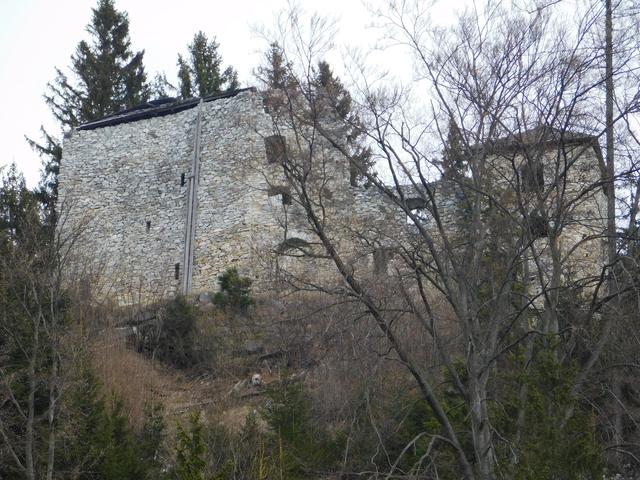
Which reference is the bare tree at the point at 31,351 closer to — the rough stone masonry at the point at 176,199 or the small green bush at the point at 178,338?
the small green bush at the point at 178,338

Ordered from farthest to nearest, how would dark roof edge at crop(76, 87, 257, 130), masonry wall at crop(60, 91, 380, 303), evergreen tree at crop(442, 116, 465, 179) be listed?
dark roof edge at crop(76, 87, 257, 130) → masonry wall at crop(60, 91, 380, 303) → evergreen tree at crop(442, 116, 465, 179)

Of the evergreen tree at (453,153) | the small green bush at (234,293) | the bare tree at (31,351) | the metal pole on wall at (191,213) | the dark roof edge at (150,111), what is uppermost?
the dark roof edge at (150,111)

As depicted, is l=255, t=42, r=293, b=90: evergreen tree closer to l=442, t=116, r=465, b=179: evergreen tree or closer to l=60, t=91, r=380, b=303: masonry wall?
l=442, t=116, r=465, b=179: evergreen tree

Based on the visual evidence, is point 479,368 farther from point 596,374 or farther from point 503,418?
point 596,374

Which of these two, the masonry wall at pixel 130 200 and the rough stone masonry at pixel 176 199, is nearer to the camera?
the rough stone masonry at pixel 176 199

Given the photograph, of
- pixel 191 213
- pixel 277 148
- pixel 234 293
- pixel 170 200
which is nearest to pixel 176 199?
pixel 170 200

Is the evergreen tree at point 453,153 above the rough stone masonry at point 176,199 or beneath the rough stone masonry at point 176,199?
beneath

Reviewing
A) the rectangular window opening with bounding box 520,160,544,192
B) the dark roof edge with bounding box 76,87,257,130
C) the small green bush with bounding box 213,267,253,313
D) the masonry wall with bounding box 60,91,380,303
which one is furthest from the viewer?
the dark roof edge with bounding box 76,87,257,130

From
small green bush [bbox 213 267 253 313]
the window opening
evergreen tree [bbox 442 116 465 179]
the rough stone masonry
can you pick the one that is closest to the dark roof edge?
the rough stone masonry

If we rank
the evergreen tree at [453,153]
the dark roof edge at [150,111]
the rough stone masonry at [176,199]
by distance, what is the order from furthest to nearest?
the dark roof edge at [150,111] → the rough stone masonry at [176,199] → the evergreen tree at [453,153]

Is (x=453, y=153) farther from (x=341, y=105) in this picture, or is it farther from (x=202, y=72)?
(x=202, y=72)

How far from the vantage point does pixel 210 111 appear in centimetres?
2423

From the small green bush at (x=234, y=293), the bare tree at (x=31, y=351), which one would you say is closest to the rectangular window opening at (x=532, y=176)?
the bare tree at (x=31, y=351)

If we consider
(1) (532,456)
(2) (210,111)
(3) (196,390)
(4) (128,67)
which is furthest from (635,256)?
(4) (128,67)
